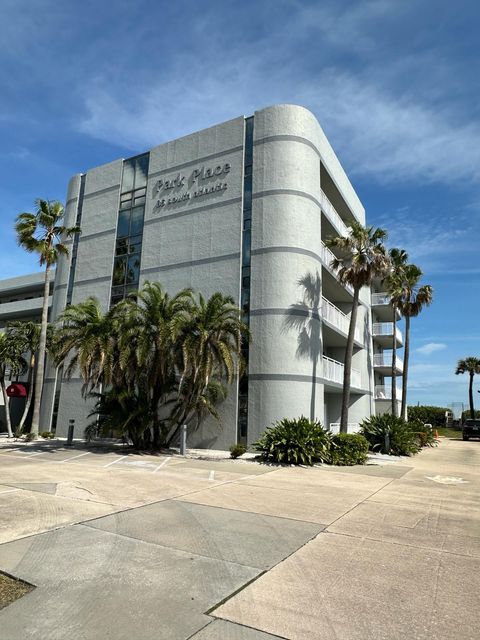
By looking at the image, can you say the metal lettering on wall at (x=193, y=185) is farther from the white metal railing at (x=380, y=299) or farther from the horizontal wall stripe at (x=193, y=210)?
the white metal railing at (x=380, y=299)

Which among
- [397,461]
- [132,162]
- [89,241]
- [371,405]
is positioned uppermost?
[132,162]

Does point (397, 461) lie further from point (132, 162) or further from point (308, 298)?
point (132, 162)

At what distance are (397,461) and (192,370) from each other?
32.1 ft

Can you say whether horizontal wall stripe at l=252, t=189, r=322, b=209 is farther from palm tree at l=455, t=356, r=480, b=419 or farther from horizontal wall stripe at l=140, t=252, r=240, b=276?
palm tree at l=455, t=356, r=480, b=419

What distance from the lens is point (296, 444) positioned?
53.8 ft

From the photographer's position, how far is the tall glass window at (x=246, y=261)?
2103cm

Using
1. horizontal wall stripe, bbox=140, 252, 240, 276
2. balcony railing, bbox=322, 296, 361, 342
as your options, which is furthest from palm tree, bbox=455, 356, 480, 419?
horizontal wall stripe, bbox=140, 252, 240, 276

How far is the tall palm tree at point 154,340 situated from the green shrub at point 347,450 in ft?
24.7

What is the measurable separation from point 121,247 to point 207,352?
12920mm

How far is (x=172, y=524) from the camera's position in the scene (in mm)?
7406

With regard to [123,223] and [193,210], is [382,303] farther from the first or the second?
[123,223]

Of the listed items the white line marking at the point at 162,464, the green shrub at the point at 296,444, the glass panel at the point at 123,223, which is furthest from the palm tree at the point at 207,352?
the glass panel at the point at 123,223

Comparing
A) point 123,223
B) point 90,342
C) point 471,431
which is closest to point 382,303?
point 471,431

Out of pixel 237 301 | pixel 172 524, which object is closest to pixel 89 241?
pixel 237 301
